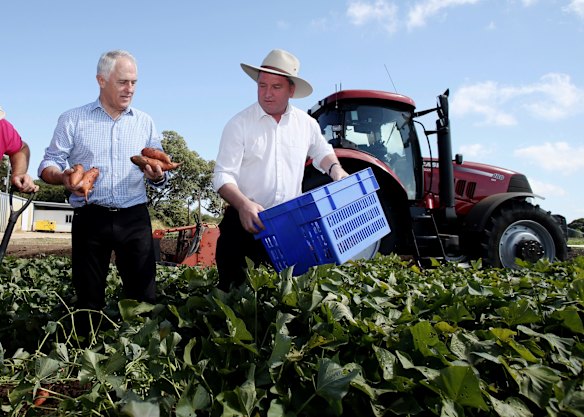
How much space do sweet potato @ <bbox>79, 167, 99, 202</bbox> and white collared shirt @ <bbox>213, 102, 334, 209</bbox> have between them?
26.2 inches

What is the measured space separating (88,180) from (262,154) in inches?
38.6

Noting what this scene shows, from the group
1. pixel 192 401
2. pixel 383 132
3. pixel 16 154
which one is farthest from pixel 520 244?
pixel 192 401

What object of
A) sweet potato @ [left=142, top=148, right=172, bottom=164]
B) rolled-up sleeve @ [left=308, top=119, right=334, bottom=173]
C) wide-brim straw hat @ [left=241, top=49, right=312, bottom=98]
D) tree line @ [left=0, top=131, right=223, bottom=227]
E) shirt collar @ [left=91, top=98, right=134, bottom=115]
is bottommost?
tree line @ [left=0, top=131, right=223, bottom=227]

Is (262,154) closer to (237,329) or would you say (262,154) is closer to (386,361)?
(237,329)

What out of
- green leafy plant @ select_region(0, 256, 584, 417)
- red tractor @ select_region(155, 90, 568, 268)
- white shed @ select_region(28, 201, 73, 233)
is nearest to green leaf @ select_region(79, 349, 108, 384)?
green leafy plant @ select_region(0, 256, 584, 417)

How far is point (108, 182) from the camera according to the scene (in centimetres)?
315

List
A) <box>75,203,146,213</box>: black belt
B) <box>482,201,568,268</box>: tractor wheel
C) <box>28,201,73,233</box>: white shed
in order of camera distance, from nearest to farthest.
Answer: <box>75,203,146,213</box>: black belt → <box>482,201,568,268</box>: tractor wheel → <box>28,201,73,233</box>: white shed

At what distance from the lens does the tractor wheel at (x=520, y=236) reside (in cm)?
727

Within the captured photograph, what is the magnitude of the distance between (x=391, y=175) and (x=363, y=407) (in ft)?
15.7

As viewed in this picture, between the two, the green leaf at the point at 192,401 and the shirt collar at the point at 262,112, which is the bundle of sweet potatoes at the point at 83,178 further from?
the green leaf at the point at 192,401

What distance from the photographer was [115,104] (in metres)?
3.13

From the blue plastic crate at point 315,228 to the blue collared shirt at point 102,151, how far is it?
92 cm

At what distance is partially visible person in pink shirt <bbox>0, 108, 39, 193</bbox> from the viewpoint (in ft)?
10.4

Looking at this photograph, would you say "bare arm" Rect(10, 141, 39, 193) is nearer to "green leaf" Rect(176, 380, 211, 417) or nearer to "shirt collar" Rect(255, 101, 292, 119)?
"shirt collar" Rect(255, 101, 292, 119)
